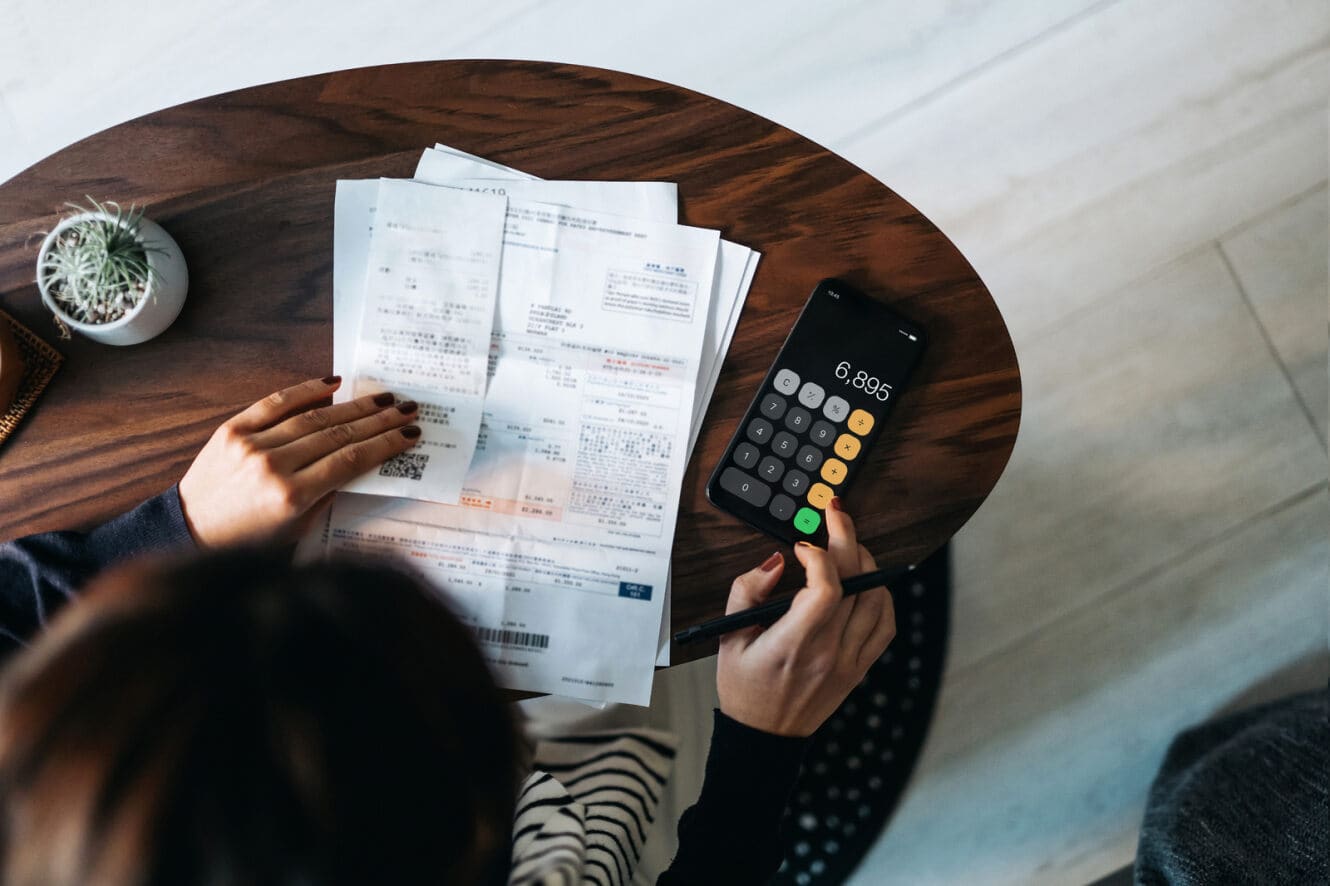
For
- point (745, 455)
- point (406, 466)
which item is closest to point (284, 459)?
point (406, 466)

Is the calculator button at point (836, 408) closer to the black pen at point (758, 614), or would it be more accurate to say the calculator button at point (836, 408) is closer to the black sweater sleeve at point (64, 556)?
the black pen at point (758, 614)

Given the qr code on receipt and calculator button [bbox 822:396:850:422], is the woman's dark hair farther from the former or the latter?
calculator button [bbox 822:396:850:422]

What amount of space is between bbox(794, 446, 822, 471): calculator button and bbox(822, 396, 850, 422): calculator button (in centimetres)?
3

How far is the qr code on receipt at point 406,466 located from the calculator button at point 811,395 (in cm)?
27

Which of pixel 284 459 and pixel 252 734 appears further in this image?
pixel 284 459

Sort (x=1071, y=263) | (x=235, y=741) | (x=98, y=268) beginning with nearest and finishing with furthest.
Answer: (x=235, y=741), (x=98, y=268), (x=1071, y=263)

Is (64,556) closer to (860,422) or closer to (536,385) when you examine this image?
(536,385)

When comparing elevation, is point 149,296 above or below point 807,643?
above

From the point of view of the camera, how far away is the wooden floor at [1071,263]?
42.6 inches

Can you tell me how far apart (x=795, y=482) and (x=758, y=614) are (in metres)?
0.10

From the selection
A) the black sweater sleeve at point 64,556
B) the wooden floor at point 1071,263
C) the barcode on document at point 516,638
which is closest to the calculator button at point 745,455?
the barcode on document at point 516,638

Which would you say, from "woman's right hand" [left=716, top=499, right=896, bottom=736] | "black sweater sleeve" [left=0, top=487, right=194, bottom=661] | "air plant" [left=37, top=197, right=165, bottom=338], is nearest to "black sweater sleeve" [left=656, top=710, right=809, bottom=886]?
"woman's right hand" [left=716, top=499, right=896, bottom=736]

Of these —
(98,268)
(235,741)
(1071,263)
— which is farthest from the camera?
(1071,263)

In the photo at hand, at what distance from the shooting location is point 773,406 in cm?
66
